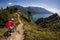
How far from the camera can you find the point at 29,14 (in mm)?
128625

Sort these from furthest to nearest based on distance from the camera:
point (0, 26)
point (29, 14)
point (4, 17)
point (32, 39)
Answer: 1. point (29, 14)
2. point (4, 17)
3. point (0, 26)
4. point (32, 39)

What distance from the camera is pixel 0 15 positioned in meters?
55.0

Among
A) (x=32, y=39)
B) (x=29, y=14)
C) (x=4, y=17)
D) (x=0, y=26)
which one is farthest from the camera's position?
(x=29, y=14)

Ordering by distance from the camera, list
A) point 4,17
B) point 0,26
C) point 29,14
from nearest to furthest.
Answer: point 0,26
point 4,17
point 29,14

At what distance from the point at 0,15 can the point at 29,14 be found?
244 feet

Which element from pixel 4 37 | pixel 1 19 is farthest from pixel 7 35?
pixel 1 19

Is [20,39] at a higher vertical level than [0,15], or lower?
lower

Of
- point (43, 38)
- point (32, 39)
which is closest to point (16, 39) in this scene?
point (32, 39)

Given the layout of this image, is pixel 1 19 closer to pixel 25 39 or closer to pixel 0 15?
pixel 0 15

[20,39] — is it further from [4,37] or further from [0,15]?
[0,15]

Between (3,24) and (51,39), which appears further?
(3,24)

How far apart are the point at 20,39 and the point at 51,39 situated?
21.0 feet

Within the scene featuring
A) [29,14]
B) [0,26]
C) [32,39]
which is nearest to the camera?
[32,39]

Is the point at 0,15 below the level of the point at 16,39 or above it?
above
